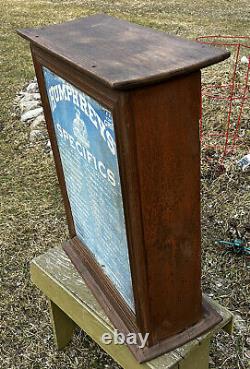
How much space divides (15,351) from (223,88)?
3.72m

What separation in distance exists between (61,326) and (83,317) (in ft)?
1.75

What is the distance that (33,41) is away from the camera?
1.77m

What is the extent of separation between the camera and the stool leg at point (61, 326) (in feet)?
8.46

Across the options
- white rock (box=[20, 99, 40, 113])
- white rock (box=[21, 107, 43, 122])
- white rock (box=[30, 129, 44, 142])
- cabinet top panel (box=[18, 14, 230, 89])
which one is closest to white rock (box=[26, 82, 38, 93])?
white rock (box=[20, 99, 40, 113])

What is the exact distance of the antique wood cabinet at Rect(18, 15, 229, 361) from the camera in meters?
1.37

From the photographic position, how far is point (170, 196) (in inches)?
61.1

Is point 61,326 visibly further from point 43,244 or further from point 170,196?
point 170,196

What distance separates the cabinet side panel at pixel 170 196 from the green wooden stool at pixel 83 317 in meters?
0.10

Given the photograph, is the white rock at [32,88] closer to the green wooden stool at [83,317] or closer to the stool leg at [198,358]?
the green wooden stool at [83,317]

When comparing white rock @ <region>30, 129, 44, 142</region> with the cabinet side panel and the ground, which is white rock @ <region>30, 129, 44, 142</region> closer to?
the ground

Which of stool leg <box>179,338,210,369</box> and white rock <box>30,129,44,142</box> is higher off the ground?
stool leg <box>179,338,210,369</box>

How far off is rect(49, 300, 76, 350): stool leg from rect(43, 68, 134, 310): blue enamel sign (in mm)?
556

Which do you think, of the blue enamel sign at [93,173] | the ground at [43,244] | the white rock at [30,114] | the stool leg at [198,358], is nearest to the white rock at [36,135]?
the ground at [43,244]

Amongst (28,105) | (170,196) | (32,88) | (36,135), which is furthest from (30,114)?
(170,196)
